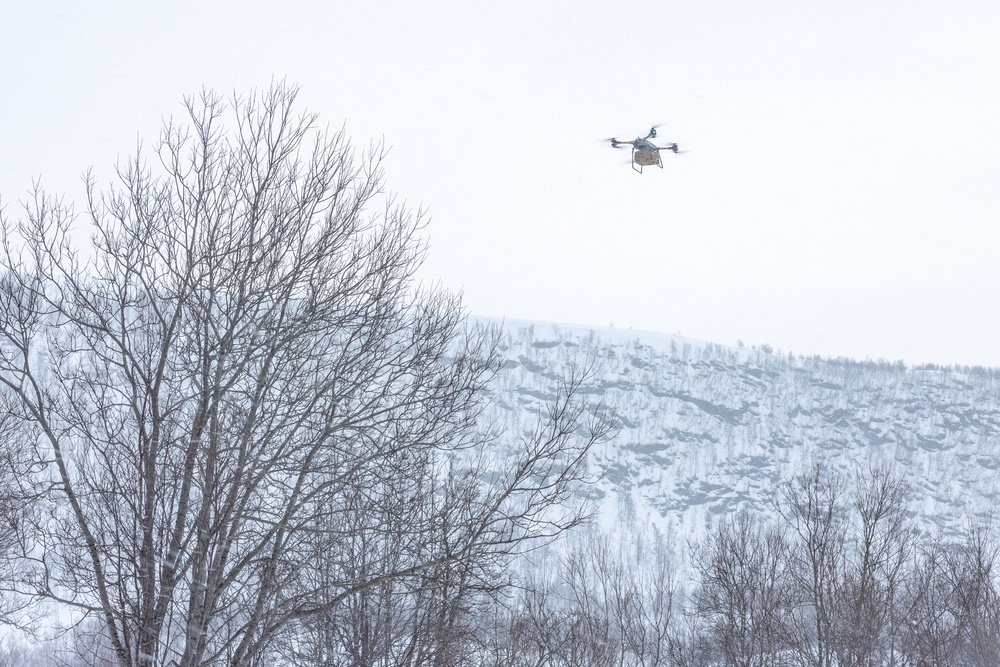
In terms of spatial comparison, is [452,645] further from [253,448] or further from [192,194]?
[192,194]

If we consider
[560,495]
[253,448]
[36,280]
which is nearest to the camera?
[253,448]

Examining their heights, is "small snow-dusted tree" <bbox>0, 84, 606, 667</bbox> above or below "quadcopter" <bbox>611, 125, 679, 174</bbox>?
below

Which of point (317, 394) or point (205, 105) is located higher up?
point (205, 105)

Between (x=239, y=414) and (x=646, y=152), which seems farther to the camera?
(x=646, y=152)

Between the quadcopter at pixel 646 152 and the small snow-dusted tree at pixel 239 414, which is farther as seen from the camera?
the quadcopter at pixel 646 152

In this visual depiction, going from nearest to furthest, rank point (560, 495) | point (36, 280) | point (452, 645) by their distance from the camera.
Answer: point (36, 280) → point (560, 495) → point (452, 645)

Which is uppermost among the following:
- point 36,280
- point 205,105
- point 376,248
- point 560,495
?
point 205,105

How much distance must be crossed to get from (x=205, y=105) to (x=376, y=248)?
6.36ft

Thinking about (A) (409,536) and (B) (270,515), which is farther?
(A) (409,536)

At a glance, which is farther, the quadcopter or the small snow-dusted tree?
the quadcopter

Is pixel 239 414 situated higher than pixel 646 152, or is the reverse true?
pixel 646 152

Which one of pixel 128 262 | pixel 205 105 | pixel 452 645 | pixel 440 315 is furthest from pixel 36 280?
pixel 452 645

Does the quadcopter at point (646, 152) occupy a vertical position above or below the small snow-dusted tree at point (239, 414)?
above

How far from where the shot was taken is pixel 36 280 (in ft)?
23.6
